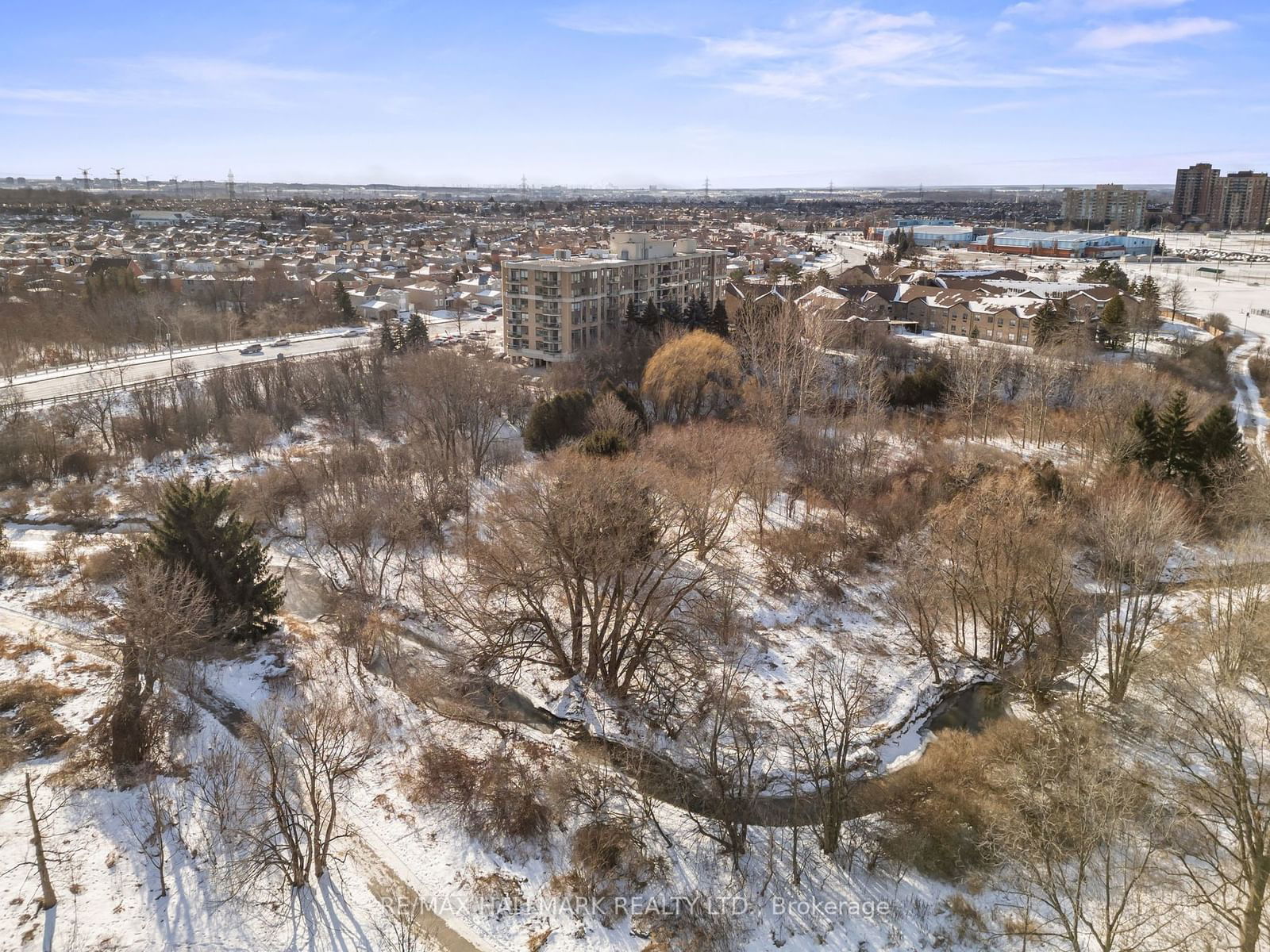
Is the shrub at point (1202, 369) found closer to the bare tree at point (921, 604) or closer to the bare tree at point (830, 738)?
the bare tree at point (921, 604)

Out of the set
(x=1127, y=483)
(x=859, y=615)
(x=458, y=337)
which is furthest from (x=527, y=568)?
(x=458, y=337)

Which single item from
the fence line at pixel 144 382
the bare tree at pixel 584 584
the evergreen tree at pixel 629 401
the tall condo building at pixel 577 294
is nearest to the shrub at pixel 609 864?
the bare tree at pixel 584 584

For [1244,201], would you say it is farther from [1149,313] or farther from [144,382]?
[144,382]

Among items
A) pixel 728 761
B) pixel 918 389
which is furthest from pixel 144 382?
pixel 918 389

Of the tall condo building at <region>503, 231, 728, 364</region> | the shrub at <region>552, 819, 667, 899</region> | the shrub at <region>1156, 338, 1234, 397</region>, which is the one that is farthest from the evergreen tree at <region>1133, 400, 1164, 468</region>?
the tall condo building at <region>503, 231, 728, 364</region>

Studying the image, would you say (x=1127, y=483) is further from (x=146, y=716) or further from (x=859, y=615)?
(x=146, y=716)

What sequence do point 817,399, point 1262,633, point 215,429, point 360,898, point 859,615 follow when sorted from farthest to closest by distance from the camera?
point 215,429 → point 817,399 → point 859,615 → point 1262,633 → point 360,898

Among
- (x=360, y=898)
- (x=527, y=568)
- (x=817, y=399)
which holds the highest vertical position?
(x=817, y=399)
